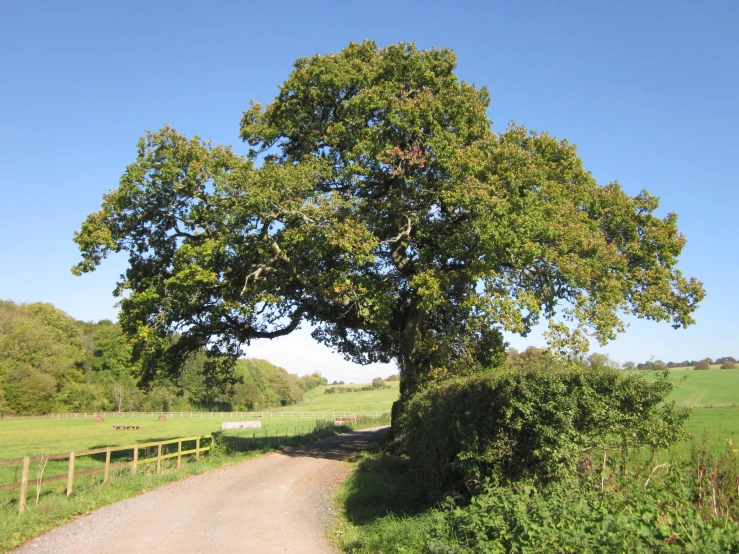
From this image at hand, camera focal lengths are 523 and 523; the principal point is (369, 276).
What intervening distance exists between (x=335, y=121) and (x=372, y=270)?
20.5ft

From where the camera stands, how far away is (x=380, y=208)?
789 inches

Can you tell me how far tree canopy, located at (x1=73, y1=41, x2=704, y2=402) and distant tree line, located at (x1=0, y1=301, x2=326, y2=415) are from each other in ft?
165

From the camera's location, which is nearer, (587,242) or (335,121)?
(587,242)

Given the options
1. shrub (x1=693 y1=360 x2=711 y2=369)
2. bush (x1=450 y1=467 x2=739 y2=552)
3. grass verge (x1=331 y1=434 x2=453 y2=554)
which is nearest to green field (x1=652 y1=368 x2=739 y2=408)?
shrub (x1=693 y1=360 x2=711 y2=369)

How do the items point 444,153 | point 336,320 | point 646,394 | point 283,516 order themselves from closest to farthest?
point 646,394
point 283,516
point 444,153
point 336,320

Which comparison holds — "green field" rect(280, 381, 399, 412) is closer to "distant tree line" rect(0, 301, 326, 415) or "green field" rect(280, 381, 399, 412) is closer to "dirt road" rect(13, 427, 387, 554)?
"distant tree line" rect(0, 301, 326, 415)

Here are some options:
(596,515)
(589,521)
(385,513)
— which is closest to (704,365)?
(385,513)

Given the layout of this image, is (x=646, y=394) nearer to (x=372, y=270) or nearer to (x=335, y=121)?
(x=372, y=270)

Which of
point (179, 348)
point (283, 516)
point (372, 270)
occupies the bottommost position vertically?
point (283, 516)

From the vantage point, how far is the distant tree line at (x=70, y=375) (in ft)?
249

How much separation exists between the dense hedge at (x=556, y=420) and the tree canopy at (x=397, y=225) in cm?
827

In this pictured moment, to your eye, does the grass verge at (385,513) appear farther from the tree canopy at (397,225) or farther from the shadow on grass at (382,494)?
the tree canopy at (397,225)

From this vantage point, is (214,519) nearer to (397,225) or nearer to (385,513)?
(385,513)

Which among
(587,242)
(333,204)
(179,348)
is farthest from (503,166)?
(179,348)
